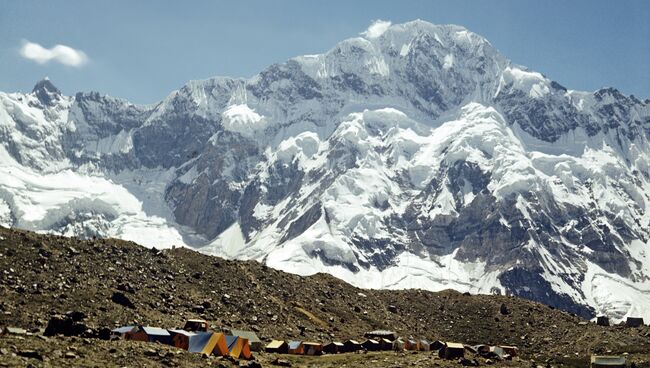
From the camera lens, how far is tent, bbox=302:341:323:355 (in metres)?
93.7

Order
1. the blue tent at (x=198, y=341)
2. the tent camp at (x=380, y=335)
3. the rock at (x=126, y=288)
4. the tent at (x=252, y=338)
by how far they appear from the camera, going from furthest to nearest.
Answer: the tent camp at (x=380, y=335)
the rock at (x=126, y=288)
the tent at (x=252, y=338)
the blue tent at (x=198, y=341)

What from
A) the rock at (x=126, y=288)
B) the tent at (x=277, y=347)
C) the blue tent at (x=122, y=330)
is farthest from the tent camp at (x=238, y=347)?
the rock at (x=126, y=288)

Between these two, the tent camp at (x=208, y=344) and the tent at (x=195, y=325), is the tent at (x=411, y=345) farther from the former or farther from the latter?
the tent camp at (x=208, y=344)

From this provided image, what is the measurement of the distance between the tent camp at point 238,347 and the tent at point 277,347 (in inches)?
385

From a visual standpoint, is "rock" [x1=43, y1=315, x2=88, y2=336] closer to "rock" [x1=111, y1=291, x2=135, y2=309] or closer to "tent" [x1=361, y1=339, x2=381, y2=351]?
"rock" [x1=111, y1=291, x2=135, y2=309]

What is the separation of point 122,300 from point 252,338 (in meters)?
14.6

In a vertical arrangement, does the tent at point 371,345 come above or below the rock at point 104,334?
above

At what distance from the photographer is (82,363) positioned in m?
57.6

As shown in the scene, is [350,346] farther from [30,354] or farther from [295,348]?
[30,354]

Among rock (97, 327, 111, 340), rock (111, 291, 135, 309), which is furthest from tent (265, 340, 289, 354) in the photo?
rock (97, 327, 111, 340)

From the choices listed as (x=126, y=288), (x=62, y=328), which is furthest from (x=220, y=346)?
(x=126, y=288)

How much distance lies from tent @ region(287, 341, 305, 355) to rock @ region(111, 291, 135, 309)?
55.1 feet

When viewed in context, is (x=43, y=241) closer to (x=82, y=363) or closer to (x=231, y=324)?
(x=231, y=324)

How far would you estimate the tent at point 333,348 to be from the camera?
96688 mm
